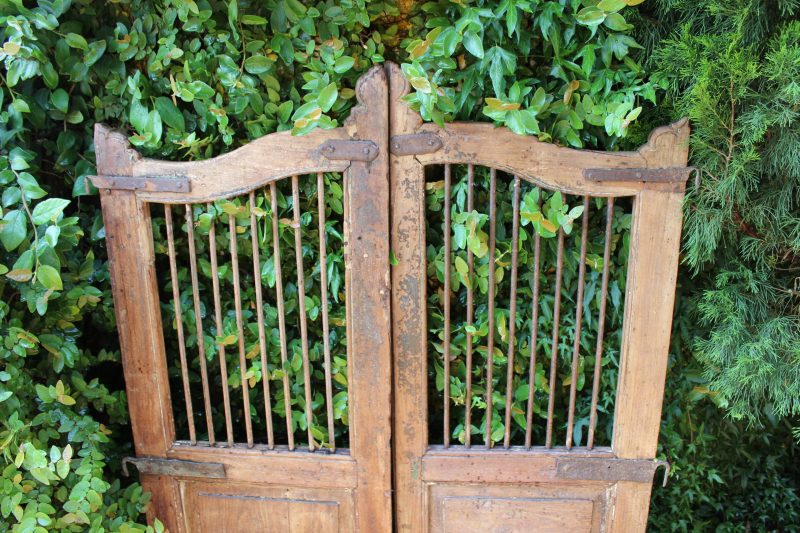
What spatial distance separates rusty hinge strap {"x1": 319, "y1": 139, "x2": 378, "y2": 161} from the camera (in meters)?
1.59

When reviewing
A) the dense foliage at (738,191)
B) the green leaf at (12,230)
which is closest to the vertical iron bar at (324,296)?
the green leaf at (12,230)

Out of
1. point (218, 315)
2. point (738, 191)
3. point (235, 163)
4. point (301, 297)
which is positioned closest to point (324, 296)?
point (301, 297)

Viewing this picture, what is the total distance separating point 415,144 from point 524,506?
40.6 inches

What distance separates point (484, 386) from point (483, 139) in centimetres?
70

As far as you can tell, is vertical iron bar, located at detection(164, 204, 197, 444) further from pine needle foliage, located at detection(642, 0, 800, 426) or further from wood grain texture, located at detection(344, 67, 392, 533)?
pine needle foliage, located at detection(642, 0, 800, 426)

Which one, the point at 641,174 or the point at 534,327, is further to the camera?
the point at 534,327

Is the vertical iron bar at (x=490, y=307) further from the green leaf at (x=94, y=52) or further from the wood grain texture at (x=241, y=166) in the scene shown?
the green leaf at (x=94, y=52)

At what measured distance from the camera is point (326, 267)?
68.5 inches

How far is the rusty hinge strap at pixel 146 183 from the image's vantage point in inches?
65.1

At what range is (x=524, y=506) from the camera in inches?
72.0

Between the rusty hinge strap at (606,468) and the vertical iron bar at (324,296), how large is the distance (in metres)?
0.62

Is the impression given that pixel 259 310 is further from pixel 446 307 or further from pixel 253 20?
pixel 253 20

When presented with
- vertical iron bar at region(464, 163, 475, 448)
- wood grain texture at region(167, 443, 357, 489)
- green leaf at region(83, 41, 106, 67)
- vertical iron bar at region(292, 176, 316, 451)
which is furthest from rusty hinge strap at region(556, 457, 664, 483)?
green leaf at region(83, 41, 106, 67)

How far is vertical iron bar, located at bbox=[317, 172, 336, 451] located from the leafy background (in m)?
0.19
